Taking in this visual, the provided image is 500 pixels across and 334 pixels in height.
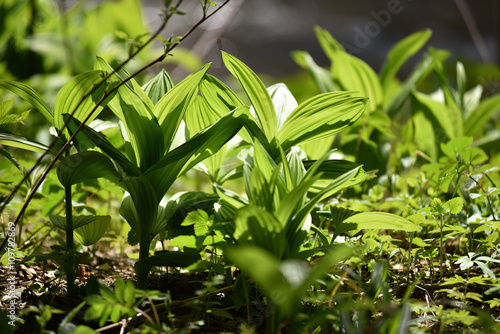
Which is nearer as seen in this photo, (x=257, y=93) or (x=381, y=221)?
(x=381, y=221)

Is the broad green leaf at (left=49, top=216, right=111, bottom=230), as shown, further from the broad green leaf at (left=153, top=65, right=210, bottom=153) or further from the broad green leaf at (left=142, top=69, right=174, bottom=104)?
the broad green leaf at (left=142, top=69, right=174, bottom=104)

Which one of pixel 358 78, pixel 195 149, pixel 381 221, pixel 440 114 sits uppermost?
pixel 358 78

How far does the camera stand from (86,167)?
0.75 m

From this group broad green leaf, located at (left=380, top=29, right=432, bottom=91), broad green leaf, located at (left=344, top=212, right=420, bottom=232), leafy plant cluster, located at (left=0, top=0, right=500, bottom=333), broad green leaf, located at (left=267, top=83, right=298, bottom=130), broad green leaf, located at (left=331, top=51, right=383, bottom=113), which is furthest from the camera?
broad green leaf, located at (left=380, top=29, right=432, bottom=91)

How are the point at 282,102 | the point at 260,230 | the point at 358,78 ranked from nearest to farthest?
the point at 260,230 → the point at 282,102 → the point at 358,78

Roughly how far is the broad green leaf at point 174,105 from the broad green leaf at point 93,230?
18 centimetres

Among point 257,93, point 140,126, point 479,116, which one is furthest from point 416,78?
point 140,126

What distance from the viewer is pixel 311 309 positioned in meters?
0.79

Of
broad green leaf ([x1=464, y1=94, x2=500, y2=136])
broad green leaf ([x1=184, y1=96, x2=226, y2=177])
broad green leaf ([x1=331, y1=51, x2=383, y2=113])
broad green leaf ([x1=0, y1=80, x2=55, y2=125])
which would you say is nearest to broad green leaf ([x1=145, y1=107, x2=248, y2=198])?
broad green leaf ([x1=184, y1=96, x2=226, y2=177])

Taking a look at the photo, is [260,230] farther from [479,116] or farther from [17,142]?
[479,116]

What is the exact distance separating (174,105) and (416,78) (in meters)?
1.08

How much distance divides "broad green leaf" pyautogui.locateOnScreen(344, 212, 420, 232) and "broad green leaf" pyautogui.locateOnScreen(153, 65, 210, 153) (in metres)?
0.37

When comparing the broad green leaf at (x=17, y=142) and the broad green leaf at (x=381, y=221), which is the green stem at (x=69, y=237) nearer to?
the broad green leaf at (x=17, y=142)

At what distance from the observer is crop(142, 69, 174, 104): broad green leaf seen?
0.97 meters
